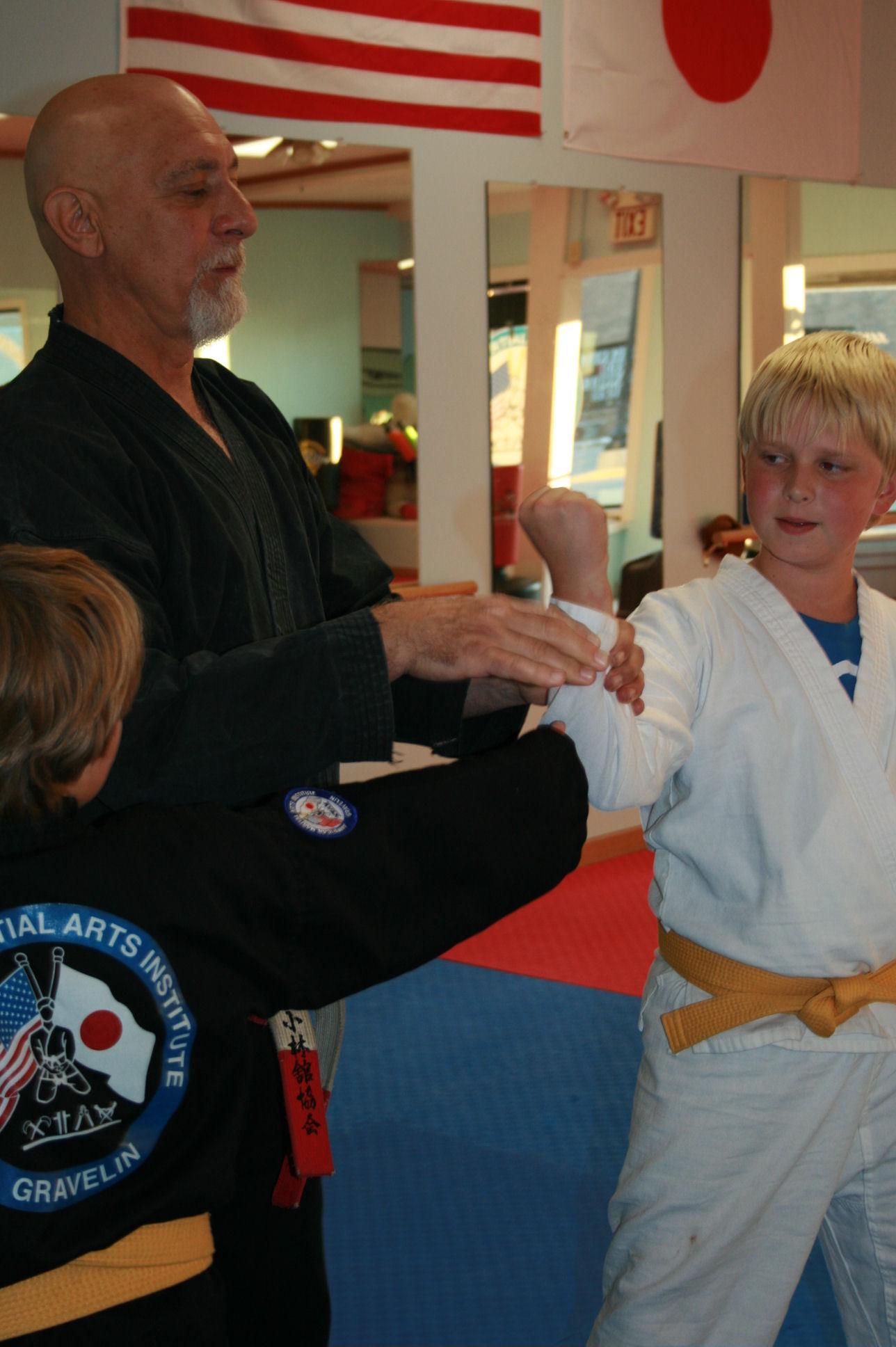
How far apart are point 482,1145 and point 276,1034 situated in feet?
4.66

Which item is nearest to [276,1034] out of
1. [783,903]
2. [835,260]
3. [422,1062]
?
[783,903]

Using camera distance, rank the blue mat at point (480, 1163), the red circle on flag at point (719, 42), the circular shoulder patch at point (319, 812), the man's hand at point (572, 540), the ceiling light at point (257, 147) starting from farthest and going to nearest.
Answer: the red circle on flag at point (719, 42) < the ceiling light at point (257, 147) < the blue mat at point (480, 1163) < the man's hand at point (572, 540) < the circular shoulder patch at point (319, 812)

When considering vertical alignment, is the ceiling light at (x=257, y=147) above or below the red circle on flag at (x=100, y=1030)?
above

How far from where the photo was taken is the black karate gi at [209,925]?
0.95m

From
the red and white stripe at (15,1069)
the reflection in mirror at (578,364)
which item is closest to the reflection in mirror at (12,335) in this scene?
the reflection in mirror at (578,364)

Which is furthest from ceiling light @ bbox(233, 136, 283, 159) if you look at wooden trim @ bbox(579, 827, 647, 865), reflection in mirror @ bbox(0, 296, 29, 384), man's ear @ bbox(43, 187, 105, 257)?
wooden trim @ bbox(579, 827, 647, 865)

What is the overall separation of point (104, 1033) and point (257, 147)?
2880 mm

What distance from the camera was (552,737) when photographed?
1.20 m

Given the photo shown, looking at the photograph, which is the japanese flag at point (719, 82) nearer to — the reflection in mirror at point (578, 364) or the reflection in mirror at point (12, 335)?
the reflection in mirror at point (578, 364)

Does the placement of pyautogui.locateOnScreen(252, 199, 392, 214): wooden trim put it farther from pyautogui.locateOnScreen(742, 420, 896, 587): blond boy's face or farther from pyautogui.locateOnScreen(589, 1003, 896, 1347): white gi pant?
pyautogui.locateOnScreen(589, 1003, 896, 1347): white gi pant

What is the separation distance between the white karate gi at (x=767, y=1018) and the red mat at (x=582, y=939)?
1784 millimetres

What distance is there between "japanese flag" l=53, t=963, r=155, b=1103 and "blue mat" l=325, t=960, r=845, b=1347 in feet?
3.99

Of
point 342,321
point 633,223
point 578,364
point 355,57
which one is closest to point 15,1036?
point 342,321

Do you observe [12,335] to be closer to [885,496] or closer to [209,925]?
[885,496]
